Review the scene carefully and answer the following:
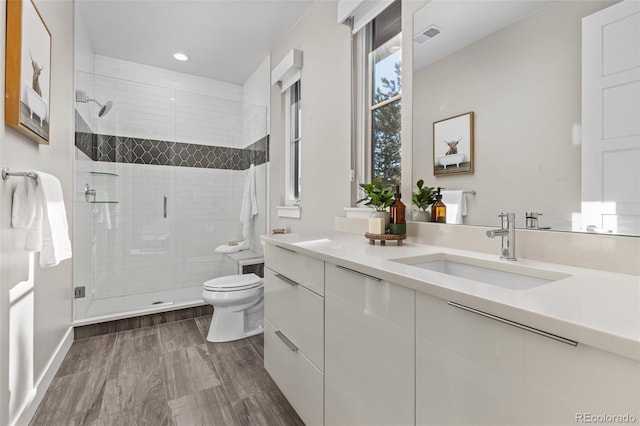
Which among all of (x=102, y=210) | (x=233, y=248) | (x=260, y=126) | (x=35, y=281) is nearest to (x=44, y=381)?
(x=35, y=281)

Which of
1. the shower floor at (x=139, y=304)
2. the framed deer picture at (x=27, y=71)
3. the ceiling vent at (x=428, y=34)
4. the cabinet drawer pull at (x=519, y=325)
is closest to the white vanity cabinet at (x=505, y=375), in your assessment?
the cabinet drawer pull at (x=519, y=325)

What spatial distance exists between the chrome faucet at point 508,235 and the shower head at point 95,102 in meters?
3.05

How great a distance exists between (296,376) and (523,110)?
1.43 m

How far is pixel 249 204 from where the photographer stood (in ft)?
10.8

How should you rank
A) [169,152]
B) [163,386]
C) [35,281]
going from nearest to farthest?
[35,281] < [163,386] < [169,152]

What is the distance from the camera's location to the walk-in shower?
2863 millimetres

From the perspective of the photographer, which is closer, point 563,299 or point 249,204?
point 563,299

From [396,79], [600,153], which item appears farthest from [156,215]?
[600,153]

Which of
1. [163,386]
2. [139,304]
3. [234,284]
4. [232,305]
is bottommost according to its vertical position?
[163,386]

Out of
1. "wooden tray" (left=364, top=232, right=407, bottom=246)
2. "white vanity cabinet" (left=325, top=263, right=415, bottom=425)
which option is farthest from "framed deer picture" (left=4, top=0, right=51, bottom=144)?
"wooden tray" (left=364, top=232, right=407, bottom=246)

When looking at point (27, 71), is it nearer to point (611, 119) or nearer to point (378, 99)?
point (378, 99)

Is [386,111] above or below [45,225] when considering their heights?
above

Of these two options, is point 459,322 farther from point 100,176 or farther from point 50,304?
point 100,176

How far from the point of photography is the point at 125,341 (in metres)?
2.31
